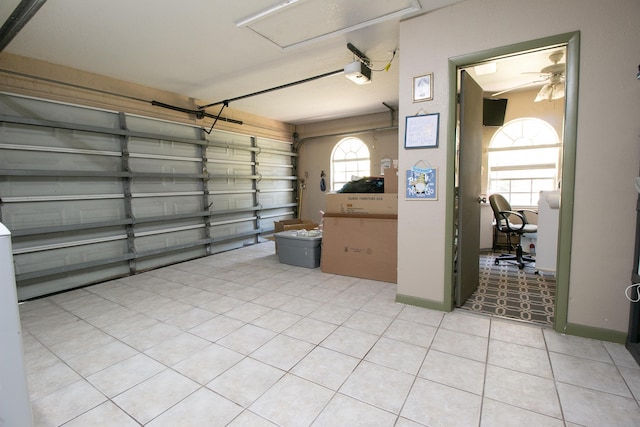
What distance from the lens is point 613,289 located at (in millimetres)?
2283

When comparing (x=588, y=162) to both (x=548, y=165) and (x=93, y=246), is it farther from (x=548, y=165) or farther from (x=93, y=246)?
(x=93, y=246)

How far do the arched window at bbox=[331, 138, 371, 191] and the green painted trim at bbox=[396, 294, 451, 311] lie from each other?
446 centimetres

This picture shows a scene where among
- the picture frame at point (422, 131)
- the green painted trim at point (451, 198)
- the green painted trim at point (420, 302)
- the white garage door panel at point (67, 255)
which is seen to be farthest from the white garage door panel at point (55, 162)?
the green painted trim at point (451, 198)


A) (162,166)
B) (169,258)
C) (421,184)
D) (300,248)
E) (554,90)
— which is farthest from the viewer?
(169,258)

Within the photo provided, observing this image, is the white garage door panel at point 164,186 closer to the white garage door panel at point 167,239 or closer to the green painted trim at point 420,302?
the white garage door panel at point 167,239

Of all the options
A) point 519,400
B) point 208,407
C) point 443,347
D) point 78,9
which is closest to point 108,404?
point 208,407

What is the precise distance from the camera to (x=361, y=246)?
400cm

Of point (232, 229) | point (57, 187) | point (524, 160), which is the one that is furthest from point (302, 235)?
point (524, 160)

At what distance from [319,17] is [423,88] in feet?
4.07

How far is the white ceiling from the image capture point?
2.73m

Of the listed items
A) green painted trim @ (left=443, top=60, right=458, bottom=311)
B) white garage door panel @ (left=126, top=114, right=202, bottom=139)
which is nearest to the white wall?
green painted trim @ (left=443, top=60, right=458, bottom=311)

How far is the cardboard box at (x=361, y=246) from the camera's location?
3793 mm

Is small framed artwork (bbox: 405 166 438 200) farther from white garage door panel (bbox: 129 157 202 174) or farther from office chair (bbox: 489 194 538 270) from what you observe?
white garage door panel (bbox: 129 157 202 174)

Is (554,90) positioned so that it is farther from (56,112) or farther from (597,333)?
(56,112)
